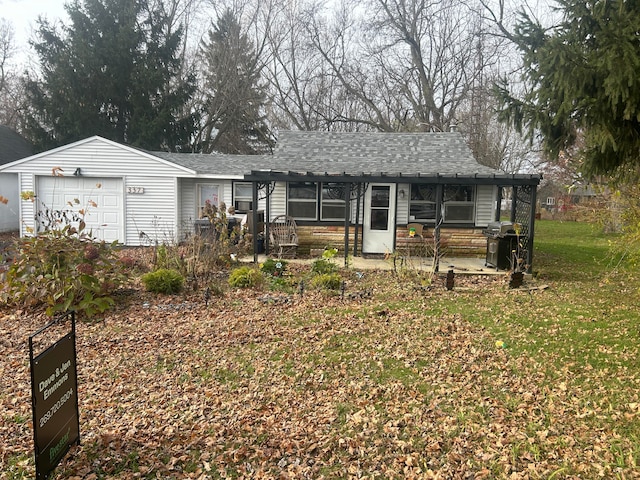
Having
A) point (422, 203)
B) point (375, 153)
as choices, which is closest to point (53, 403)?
point (422, 203)

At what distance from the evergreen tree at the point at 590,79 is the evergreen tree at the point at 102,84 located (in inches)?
851

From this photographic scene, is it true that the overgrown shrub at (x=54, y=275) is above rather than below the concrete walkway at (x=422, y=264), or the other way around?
above

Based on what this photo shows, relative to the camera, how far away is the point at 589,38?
211 inches

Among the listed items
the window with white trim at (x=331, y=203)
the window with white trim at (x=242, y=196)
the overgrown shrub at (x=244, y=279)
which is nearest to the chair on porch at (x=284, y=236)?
the window with white trim at (x=331, y=203)

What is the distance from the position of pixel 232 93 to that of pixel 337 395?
2516 cm

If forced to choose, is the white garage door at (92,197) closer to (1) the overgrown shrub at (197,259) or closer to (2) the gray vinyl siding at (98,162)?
(2) the gray vinyl siding at (98,162)

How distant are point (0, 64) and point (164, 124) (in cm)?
1374

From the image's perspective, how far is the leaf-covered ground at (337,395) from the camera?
3.32m

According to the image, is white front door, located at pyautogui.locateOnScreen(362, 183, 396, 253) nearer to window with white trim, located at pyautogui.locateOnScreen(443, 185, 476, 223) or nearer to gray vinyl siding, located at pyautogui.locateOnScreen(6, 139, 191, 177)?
window with white trim, located at pyautogui.locateOnScreen(443, 185, 476, 223)

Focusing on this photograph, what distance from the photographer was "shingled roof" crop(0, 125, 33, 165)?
65.7 feet

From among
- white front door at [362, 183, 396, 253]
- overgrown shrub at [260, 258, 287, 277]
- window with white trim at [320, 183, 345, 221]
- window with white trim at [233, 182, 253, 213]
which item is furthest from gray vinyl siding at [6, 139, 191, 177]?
overgrown shrub at [260, 258, 287, 277]

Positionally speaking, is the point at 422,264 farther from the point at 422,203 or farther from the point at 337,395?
the point at 337,395

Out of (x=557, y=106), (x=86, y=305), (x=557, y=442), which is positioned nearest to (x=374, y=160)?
(x=557, y=106)

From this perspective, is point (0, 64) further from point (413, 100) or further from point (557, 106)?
point (557, 106)
